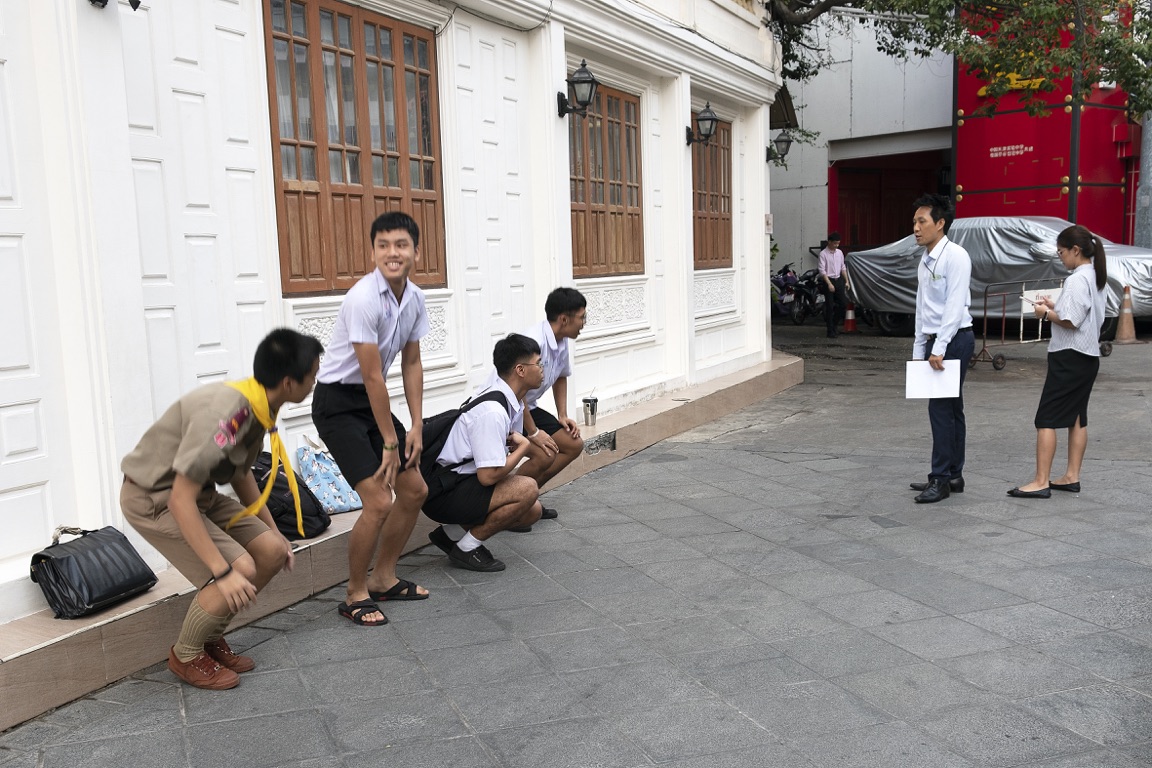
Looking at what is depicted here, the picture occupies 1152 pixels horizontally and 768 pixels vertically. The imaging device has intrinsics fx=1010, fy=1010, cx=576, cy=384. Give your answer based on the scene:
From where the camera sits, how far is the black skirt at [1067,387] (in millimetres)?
6258

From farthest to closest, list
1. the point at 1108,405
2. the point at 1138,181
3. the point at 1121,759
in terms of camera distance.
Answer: the point at 1138,181 < the point at 1108,405 < the point at 1121,759

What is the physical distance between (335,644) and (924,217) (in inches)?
171

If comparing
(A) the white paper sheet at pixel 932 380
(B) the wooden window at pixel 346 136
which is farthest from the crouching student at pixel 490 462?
(A) the white paper sheet at pixel 932 380

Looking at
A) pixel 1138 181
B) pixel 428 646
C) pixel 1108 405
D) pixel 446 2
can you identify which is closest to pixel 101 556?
pixel 428 646

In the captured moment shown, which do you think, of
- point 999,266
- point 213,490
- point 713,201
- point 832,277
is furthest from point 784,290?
point 213,490

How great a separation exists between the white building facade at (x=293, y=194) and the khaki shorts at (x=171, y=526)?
2.81 feet

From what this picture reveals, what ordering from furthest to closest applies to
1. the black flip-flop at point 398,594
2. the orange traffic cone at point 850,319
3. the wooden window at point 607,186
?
the orange traffic cone at point 850,319 < the wooden window at point 607,186 < the black flip-flop at point 398,594

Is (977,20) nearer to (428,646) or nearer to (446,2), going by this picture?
(446,2)

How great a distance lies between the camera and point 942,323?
6.26 meters

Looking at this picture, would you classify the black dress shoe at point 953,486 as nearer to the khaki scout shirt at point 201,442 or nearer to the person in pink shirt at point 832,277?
the khaki scout shirt at point 201,442

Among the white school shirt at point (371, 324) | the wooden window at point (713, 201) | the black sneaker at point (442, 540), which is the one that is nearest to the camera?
the white school shirt at point (371, 324)

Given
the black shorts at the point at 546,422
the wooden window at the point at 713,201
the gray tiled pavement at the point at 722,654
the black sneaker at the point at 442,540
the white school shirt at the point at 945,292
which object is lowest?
the gray tiled pavement at the point at 722,654

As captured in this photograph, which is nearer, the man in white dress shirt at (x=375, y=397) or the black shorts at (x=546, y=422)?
the man in white dress shirt at (x=375, y=397)

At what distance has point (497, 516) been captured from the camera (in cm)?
512
